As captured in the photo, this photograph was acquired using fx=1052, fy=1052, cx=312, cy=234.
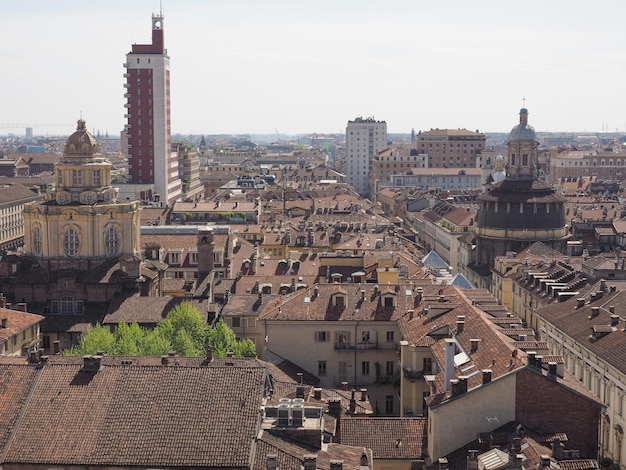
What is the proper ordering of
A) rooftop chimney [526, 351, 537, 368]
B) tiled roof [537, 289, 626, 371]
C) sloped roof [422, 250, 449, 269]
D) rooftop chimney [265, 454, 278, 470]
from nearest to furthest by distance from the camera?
rooftop chimney [265, 454, 278, 470], rooftop chimney [526, 351, 537, 368], tiled roof [537, 289, 626, 371], sloped roof [422, 250, 449, 269]

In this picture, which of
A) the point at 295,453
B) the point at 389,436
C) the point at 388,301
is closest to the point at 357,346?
the point at 388,301

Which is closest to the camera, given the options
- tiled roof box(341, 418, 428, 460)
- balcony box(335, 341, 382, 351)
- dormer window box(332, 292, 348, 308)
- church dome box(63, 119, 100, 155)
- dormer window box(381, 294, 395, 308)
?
tiled roof box(341, 418, 428, 460)

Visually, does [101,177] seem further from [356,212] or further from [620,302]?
[356,212]

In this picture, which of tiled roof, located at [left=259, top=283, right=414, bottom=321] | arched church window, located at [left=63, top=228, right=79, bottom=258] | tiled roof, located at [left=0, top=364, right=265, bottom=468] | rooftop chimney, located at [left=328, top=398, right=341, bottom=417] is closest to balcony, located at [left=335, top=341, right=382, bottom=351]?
tiled roof, located at [left=259, top=283, right=414, bottom=321]

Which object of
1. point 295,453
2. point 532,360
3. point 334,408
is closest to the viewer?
point 295,453

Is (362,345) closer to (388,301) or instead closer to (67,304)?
(388,301)

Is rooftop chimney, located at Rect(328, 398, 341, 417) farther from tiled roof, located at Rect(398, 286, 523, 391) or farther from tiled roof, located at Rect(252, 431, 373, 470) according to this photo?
tiled roof, located at Rect(252, 431, 373, 470)

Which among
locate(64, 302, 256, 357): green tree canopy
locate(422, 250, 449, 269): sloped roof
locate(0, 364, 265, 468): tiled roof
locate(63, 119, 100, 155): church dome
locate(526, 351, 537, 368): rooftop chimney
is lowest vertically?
locate(422, 250, 449, 269): sloped roof
